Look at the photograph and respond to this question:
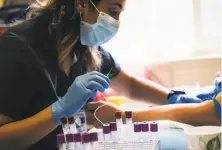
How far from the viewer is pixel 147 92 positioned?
1.58m

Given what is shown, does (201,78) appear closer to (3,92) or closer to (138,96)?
(138,96)

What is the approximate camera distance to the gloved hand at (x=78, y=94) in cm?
113

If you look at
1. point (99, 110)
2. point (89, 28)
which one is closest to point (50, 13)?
point (89, 28)

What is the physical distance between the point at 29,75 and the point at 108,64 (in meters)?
0.36

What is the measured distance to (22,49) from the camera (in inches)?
48.4

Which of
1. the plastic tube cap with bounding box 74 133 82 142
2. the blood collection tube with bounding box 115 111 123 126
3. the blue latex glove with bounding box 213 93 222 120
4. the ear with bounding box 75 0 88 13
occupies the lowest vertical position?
the plastic tube cap with bounding box 74 133 82 142

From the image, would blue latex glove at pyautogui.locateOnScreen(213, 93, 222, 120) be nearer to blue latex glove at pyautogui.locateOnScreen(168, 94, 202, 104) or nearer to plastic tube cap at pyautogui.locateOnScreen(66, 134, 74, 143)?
blue latex glove at pyautogui.locateOnScreen(168, 94, 202, 104)

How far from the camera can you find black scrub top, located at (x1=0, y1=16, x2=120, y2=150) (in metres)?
1.18

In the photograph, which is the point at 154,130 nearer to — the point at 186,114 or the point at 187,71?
the point at 186,114

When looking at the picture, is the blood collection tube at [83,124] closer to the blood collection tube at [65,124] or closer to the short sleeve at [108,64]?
the blood collection tube at [65,124]

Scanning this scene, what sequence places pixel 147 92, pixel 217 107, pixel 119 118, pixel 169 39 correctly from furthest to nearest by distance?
pixel 147 92 → pixel 169 39 → pixel 119 118 → pixel 217 107

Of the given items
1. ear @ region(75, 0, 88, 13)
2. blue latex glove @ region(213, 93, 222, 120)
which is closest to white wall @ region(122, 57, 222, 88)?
blue latex glove @ region(213, 93, 222, 120)

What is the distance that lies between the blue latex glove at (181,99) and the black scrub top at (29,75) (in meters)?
0.40

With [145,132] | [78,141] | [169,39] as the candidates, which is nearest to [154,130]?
[145,132]
